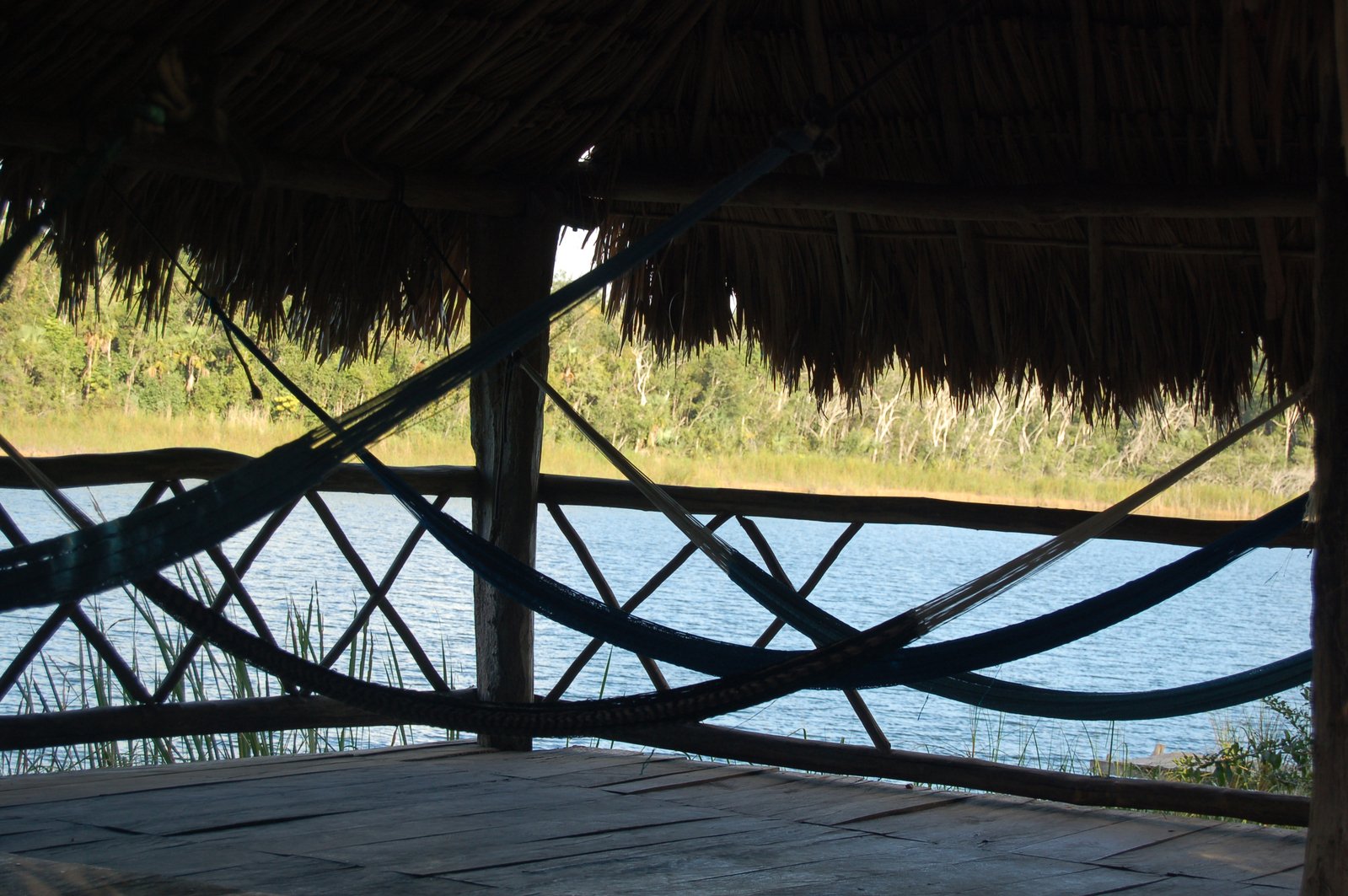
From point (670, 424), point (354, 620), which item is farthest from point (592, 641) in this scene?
point (670, 424)

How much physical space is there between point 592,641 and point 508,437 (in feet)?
1.48

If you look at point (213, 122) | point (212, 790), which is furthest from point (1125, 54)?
point (212, 790)

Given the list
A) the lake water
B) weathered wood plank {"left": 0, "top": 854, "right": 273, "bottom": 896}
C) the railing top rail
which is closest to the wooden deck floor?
weathered wood plank {"left": 0, "top": 854, "right": 273, "bottom": 896}

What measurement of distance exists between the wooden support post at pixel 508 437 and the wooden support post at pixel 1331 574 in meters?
1.50

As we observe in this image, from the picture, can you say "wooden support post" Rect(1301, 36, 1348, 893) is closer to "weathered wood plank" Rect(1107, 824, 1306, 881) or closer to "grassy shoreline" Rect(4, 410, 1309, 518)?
"weathered wood plank" Rect(1107, 824, 1306, 881)

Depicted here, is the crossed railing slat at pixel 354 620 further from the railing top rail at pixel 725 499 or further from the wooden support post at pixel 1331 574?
the wooden support post at pixel 1331 574

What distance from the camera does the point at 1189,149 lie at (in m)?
2.46

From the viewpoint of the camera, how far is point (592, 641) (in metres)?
2.45

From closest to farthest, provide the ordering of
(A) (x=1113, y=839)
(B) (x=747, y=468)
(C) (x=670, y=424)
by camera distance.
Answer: (A) (x=1113, y=839), (B) (x=747, y=468), (C) (x=670, y=424)

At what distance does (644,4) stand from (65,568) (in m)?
1.44

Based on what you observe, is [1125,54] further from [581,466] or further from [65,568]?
[581,466]

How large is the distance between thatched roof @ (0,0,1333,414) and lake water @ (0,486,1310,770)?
1.41 m

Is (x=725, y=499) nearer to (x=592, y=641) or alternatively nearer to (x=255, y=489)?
(x=592, y=641)

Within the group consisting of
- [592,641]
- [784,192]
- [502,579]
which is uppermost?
[784,192]
